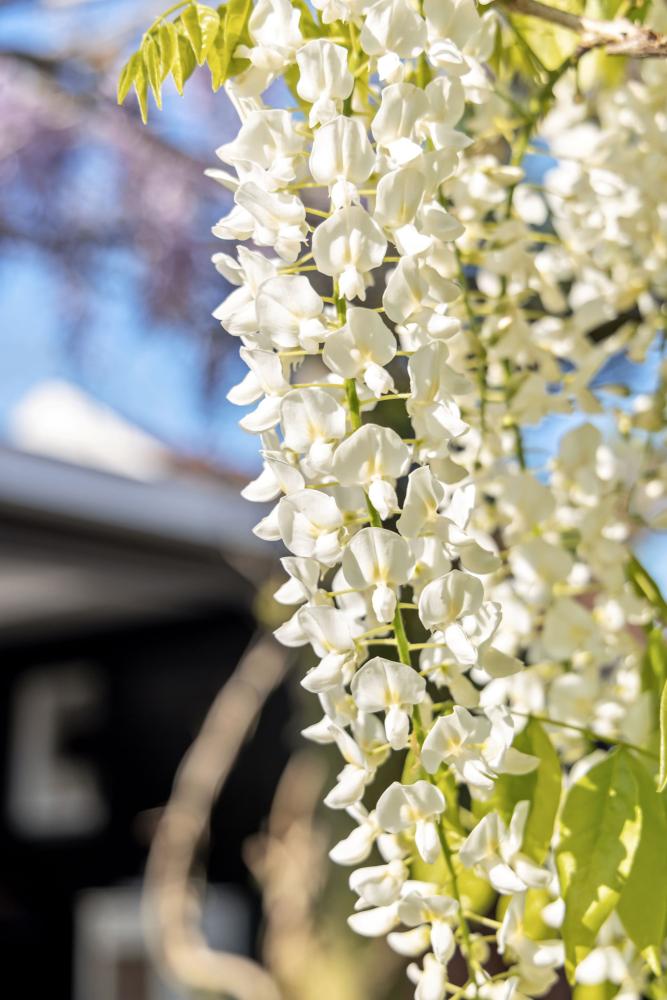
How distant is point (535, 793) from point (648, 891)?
0.05 m

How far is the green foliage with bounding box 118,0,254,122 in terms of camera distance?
0.39 meters

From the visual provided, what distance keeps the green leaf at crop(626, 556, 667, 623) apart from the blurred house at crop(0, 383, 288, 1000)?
2.83 meters

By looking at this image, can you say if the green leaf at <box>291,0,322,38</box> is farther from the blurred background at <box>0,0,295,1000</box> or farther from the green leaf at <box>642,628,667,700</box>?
the blurred background at <box>0,0,295,1000</box>

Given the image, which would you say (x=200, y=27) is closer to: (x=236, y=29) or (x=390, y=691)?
(x=236, y=29)

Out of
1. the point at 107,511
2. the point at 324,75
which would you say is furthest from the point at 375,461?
the point at 107,511

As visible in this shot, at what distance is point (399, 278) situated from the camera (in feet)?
1.08

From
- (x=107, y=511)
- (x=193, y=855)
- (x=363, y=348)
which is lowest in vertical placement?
(x=193, y=855)

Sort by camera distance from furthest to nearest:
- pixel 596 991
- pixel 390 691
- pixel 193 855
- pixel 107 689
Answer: pixel 107 689 → pixel 193 855 → pixel 596 991 → pixel 390 691

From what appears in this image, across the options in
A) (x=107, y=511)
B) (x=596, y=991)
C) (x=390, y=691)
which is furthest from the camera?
(x=107, y=511)

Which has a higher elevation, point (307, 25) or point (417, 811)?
point (307, 25)

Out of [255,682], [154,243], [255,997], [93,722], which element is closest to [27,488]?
[154,243]

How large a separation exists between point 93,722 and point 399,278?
480cm

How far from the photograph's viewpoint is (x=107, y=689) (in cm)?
491

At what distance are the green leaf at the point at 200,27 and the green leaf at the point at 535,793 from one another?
0.27m
